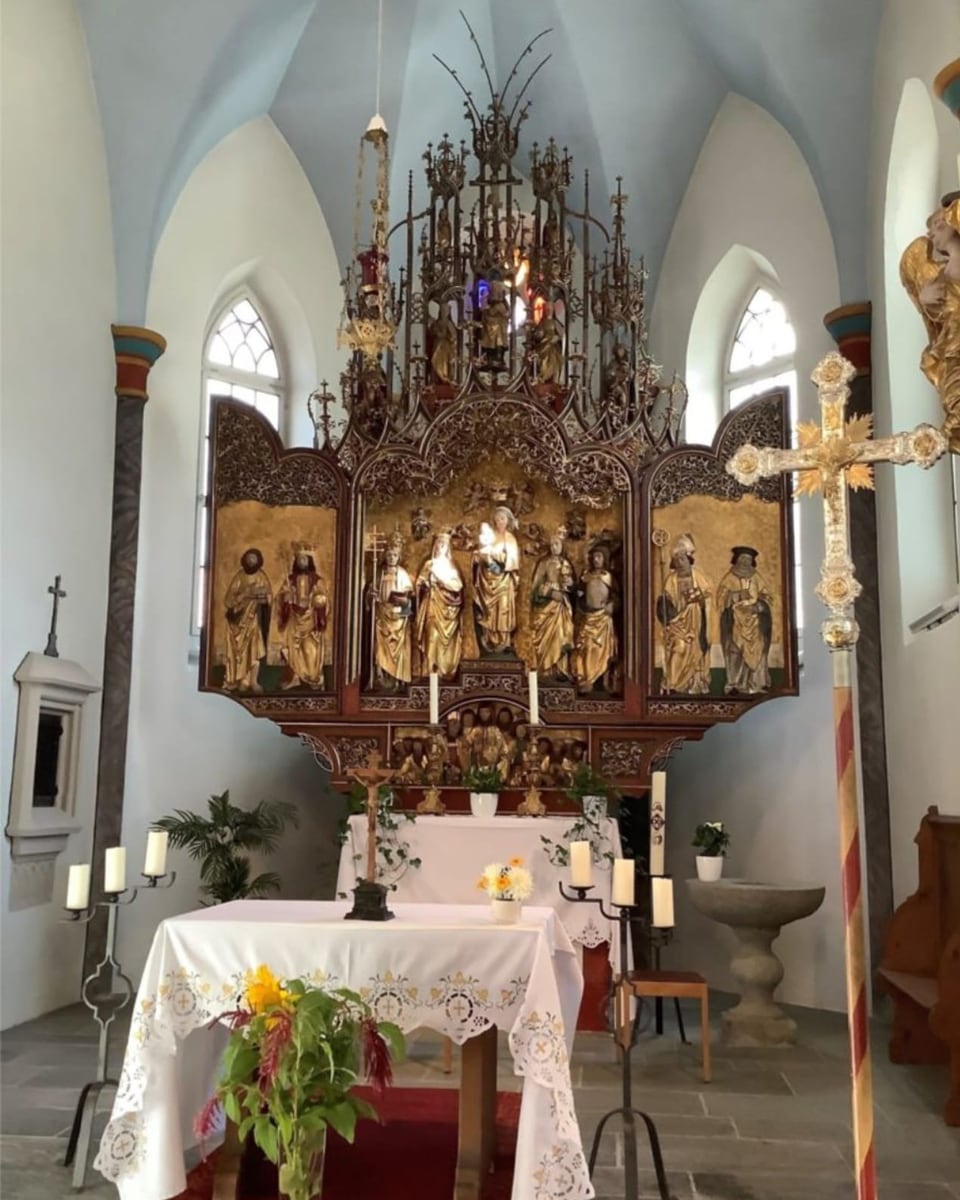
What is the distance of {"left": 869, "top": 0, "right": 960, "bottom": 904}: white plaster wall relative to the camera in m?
7.86

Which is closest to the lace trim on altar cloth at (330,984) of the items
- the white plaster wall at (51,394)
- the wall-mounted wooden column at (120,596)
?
the white plaster wall at (51,394)

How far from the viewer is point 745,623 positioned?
9359mm

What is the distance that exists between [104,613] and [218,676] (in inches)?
45.2

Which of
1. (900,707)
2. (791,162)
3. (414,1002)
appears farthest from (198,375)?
(414,1002)

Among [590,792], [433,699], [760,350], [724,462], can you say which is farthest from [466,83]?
[590,792]

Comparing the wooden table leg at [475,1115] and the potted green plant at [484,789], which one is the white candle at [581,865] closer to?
the wooden table leg at [475,1115]

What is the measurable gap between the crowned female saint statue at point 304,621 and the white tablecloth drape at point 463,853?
152 centimetres

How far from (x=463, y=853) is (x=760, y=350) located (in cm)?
596

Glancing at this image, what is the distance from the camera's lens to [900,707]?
8773mm

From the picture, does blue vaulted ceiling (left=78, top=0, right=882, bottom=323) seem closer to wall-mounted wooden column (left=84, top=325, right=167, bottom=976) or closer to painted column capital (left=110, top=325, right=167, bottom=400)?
painted column capital (left=110, top=325, right=167, bottom=400)

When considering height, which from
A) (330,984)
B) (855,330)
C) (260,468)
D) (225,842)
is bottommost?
(330,984)

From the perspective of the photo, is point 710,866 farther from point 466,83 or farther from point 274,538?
point 466,83

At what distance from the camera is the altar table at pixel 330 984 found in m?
4.39

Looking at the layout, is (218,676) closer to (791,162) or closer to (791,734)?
(791,734)
